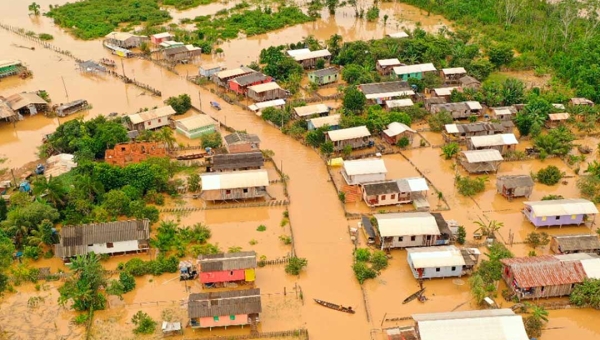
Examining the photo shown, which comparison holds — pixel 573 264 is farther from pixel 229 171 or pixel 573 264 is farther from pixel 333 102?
pixel 333 102

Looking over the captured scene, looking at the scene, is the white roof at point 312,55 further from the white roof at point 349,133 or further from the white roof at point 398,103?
the white roof at point 349,133

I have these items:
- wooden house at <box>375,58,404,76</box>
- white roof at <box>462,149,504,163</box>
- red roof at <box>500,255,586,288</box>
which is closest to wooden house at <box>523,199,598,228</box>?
red roof at <box>500,255,586,288</box>

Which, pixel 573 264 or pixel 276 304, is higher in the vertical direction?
pixel 573 264

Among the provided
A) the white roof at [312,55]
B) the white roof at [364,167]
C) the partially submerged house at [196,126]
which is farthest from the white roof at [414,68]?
the partially submerged house at [196,126]

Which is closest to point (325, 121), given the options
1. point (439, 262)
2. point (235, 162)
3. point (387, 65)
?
point (235, 162)

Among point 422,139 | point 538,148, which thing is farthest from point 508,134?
point 422,139

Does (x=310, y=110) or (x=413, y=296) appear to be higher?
(x=310, y=110)

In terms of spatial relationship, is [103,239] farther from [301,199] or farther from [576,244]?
[576,244]
